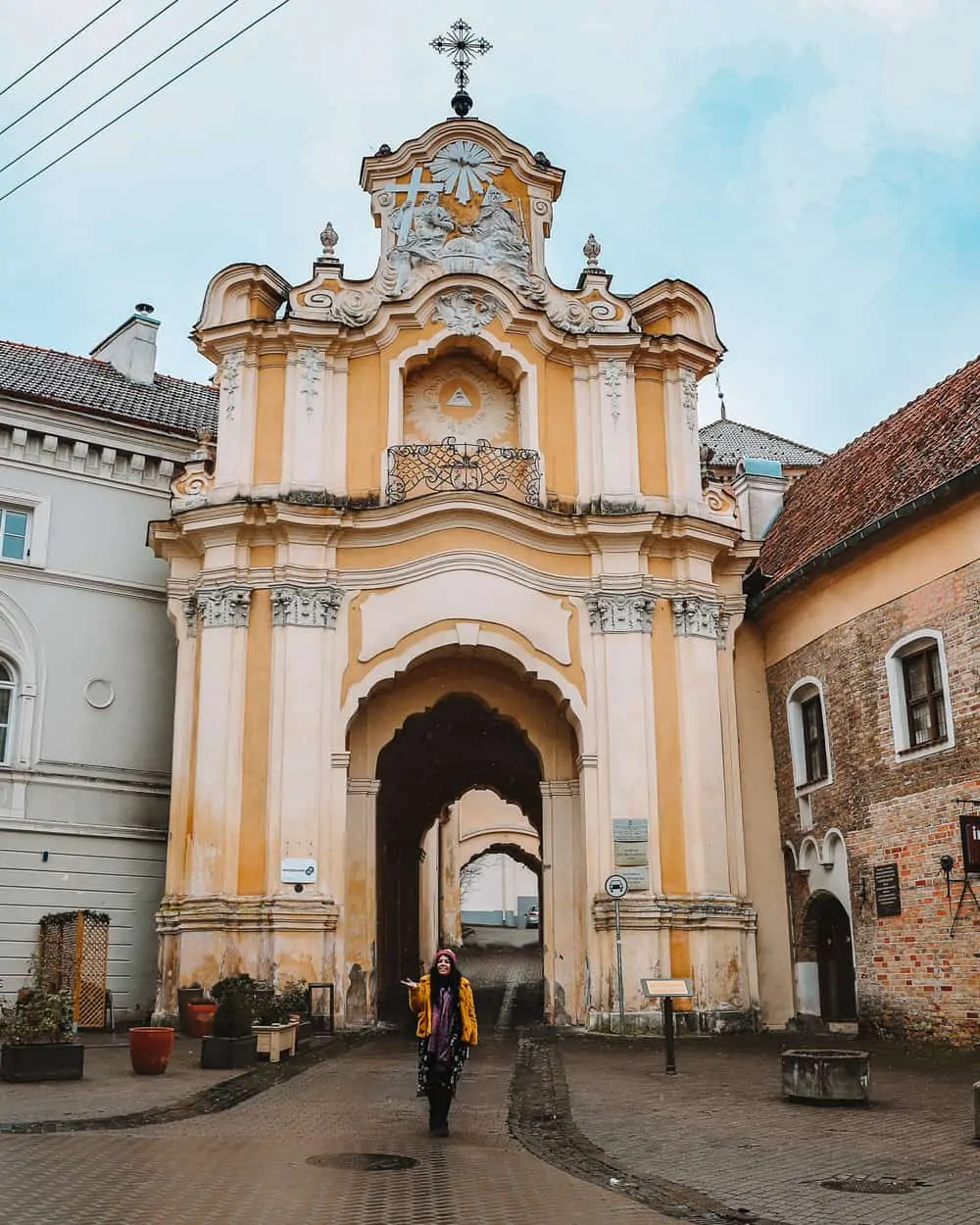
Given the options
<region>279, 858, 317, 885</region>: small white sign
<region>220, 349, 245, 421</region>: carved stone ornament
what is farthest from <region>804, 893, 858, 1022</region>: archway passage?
<region>220, 349, 245, 421</region>: carved stone ornament

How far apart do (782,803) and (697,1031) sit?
15.3ft

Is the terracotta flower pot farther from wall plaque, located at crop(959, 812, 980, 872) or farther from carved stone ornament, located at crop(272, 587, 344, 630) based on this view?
wall plaque, located at crop(959, 812, 980, 872)

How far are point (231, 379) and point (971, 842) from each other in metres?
14.8

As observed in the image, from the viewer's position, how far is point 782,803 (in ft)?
77.6

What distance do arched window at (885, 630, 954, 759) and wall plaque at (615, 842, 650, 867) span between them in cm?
450

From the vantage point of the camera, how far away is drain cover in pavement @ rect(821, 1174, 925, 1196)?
8805mm

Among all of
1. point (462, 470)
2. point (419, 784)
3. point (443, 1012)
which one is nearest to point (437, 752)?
point (419, 784)

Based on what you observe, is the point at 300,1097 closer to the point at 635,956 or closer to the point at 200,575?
the point at 635,956

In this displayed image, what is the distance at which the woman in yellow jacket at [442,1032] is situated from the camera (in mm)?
11344

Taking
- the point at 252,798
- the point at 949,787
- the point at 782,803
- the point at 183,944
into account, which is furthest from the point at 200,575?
the point at 949,787

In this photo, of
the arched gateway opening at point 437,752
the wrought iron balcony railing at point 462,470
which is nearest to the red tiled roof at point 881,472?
the wrought iron balcony railing at point 462,470

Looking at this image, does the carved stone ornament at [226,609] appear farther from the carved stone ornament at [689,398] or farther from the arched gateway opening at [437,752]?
the carved stone ornament at [689,398]

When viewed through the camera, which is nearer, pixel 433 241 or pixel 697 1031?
pixel 697 1031

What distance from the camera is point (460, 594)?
22625mm
